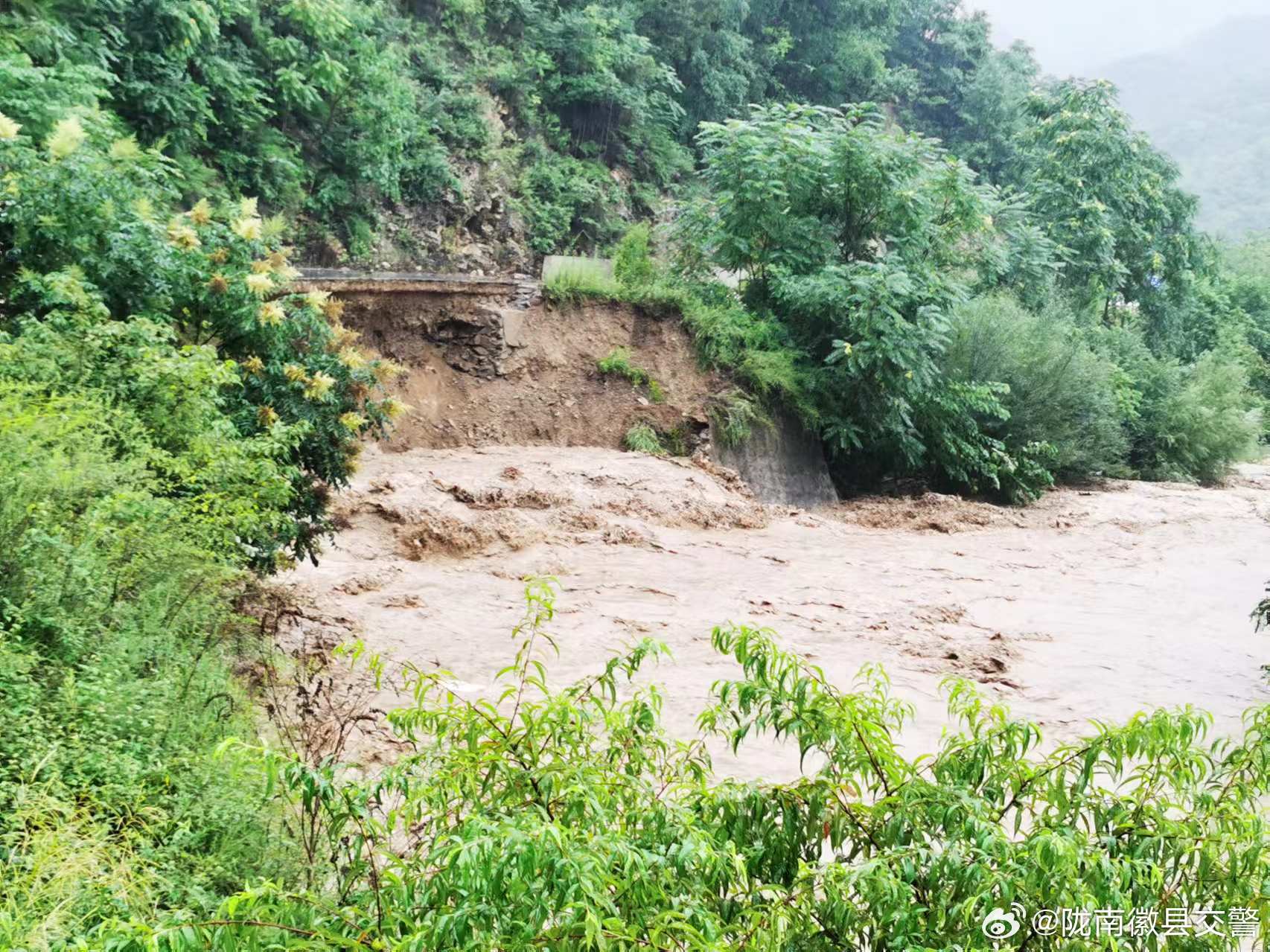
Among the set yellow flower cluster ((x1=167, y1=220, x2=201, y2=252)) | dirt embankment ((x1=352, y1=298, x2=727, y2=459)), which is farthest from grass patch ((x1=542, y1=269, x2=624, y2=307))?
yellow flower cluster ((x1=167, y1=220, x2=201, y2=252))

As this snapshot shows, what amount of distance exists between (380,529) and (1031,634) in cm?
583

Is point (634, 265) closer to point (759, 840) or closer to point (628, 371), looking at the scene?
point (628, 371)

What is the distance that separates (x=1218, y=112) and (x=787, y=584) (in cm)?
6438

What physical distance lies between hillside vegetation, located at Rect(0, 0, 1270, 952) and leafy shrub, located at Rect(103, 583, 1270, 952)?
12mm

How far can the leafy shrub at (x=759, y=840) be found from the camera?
2105mm

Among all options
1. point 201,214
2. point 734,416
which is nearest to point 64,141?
point 201,214

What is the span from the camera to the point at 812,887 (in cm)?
251

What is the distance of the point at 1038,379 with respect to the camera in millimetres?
17125

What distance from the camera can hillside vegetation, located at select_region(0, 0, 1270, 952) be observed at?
2379mm

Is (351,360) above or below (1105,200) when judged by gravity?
below

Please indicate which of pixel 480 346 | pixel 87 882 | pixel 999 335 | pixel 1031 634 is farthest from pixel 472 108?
pixel 87 882

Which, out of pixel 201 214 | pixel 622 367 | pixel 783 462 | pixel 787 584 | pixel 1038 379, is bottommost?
pixel 787 584

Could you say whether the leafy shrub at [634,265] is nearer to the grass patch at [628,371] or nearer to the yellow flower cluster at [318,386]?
the grass patch at [628,371]

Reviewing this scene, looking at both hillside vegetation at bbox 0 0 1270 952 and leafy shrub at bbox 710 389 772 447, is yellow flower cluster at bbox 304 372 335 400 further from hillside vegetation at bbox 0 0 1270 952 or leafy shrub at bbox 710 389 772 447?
leafy shrub at bbox 710 389 772 447
